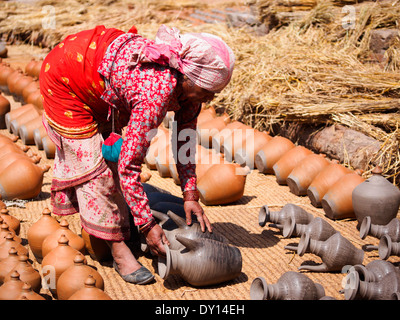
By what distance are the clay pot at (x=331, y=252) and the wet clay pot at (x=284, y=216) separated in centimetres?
38

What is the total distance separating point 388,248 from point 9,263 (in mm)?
2110

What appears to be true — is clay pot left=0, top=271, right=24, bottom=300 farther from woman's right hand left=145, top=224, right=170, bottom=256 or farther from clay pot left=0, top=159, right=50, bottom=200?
clay pot left=0, top=159, right=50, bottom=200

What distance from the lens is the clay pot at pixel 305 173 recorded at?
432 centimetres

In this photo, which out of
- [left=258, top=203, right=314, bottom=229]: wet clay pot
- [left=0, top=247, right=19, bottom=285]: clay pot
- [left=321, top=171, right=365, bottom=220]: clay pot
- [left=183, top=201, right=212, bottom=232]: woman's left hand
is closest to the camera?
[left=0, top=247, right=19, bottom=285]: clay pot

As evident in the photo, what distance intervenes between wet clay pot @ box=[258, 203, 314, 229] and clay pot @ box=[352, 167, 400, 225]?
1.32 feet

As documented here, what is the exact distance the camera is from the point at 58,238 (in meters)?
3.01

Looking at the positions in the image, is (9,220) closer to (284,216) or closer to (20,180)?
(20,180)

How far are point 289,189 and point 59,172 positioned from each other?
2181 mm

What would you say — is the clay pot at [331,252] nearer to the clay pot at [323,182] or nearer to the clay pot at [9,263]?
the clay pot at [323,182]

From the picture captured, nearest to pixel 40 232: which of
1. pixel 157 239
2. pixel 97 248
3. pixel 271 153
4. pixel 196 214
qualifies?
pixel 97 248

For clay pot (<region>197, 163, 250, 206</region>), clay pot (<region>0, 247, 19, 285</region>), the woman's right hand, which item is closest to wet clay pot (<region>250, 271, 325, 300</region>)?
the woman's right hand

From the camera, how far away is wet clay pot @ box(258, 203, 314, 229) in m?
3.46
